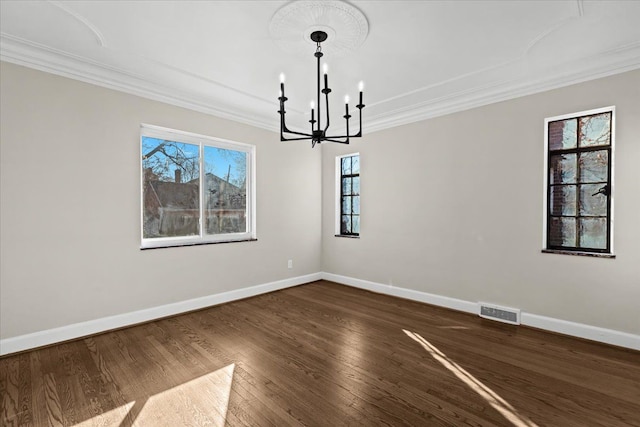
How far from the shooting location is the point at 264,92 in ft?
11.9

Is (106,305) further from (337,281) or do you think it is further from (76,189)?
(337,281)

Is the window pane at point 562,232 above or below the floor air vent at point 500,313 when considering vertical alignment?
above

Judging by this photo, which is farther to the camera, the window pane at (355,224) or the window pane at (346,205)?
the window pane at (346,205)

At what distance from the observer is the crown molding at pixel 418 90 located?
2.69m

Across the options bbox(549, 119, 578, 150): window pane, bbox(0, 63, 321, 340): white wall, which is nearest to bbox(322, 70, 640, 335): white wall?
bbox(549, 119, 578, 150): window pane

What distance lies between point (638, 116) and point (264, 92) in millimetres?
3696

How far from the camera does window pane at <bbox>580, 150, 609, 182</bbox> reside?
2957mm

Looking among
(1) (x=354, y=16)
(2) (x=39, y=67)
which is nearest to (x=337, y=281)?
(1) (x=354, y=16)

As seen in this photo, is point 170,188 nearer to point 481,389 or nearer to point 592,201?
point 481,389

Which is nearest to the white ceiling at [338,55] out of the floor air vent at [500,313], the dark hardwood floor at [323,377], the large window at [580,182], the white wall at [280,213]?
the white wall at [280,213]

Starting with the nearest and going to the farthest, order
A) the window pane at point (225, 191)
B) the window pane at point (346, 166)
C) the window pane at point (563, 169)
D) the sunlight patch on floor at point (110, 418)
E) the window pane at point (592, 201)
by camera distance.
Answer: the sunlight patch on floor at point (110, 418), the window pane at point (592, 201), the window pane at point (563, 169), the window pane at point (225, 191), the window pane at point (346, 166)

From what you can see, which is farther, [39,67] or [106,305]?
[106,305]

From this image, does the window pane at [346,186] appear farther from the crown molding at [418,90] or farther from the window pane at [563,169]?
the window pane at [563,169]

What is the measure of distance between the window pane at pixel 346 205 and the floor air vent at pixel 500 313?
242 centimetres
